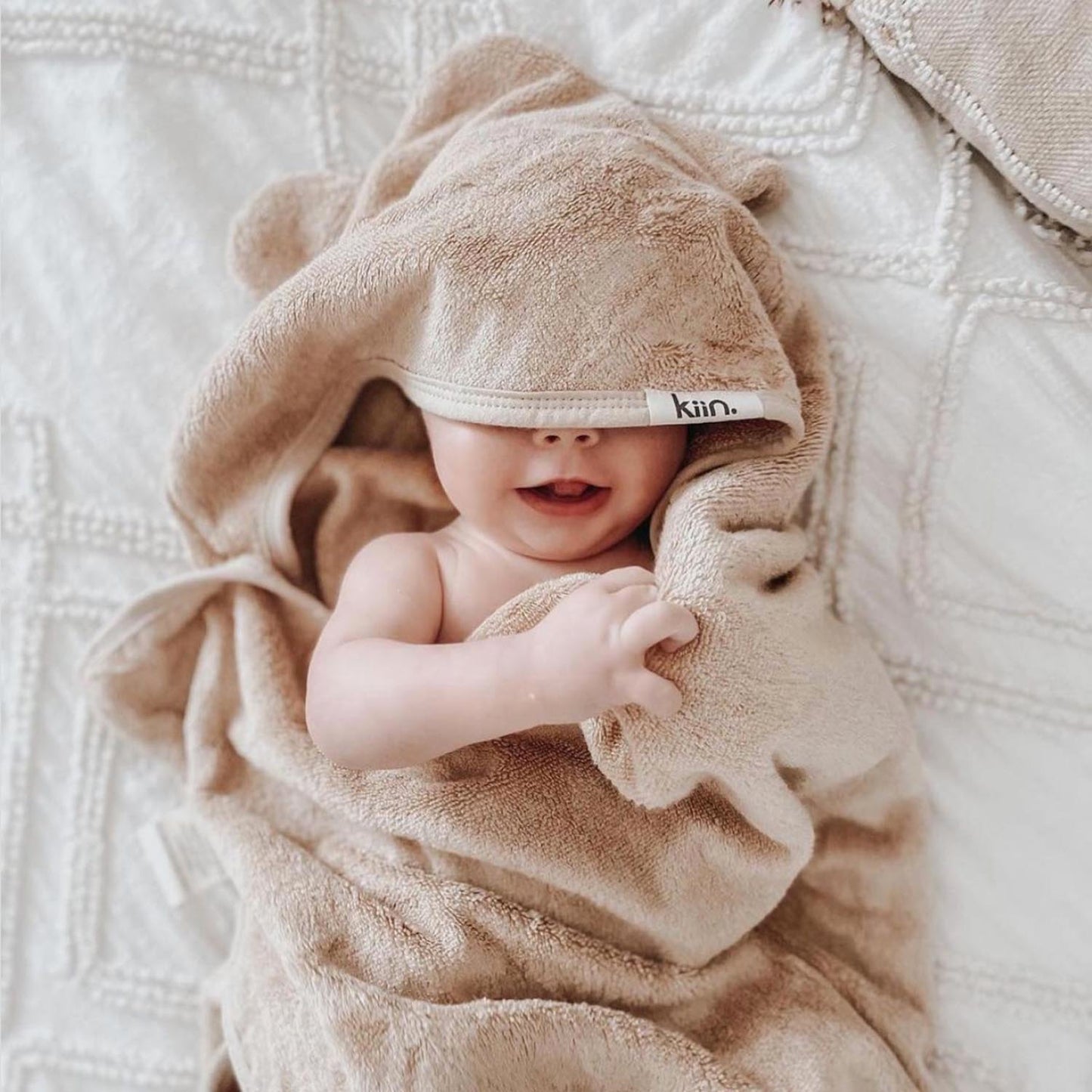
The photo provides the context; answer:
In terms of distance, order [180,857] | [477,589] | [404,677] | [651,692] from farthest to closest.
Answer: [180,857] < [477,589] < [404,677] < [651,692]

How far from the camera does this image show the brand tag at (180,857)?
1.03 metres

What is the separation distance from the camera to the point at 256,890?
914 mm

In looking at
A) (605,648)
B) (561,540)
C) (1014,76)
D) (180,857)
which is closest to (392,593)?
(561,540)

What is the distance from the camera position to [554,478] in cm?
84

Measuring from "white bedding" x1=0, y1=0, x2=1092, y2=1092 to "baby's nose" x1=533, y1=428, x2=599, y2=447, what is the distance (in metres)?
0.25

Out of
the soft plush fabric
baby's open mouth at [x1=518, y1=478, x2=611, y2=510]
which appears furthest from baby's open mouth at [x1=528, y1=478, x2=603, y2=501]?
the soft plush fabric

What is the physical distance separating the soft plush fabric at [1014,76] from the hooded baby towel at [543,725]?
145mm

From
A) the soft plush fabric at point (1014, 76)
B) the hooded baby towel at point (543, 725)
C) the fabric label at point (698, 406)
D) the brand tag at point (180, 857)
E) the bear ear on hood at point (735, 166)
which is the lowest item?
the brand tag at point (180, 857)

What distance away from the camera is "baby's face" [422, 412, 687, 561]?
0.84m

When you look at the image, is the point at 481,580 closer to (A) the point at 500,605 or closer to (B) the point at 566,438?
(A) the point at 500,605

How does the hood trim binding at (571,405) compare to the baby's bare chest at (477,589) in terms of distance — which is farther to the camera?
the baby's bare chest at (477,589)

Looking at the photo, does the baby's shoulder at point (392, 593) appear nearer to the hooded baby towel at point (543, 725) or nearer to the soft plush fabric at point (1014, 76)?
the hooded baby towel at point (543, 725)

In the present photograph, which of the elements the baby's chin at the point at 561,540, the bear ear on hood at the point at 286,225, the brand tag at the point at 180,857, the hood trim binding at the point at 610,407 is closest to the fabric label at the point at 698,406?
the hood trim binding at the point at 610,407

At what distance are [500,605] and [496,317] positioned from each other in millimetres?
237
